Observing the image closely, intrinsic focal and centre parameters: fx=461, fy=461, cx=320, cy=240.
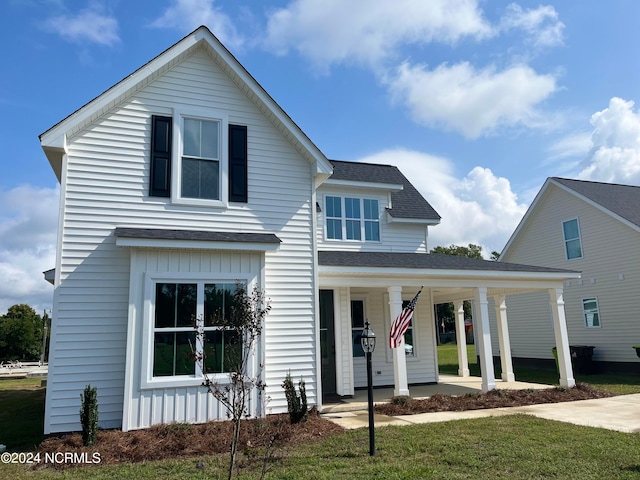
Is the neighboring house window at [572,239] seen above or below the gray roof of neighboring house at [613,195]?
below

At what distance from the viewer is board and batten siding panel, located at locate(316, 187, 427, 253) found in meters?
14.1

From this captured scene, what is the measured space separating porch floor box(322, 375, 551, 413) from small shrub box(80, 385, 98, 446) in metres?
4.65

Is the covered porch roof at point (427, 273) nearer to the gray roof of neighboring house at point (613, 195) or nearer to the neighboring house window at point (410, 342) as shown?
the neighboring house window at point (410, 342)

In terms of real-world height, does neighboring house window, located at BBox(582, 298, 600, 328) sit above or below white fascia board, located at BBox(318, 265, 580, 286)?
below

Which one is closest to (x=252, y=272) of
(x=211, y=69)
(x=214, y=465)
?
(x=214, y=465)

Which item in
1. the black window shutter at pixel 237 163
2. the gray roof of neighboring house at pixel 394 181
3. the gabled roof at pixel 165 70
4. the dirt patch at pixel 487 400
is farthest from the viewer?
the gray roof of neighboring house at pixel 394 181

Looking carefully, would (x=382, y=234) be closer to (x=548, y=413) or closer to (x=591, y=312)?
(x=548, y=413)

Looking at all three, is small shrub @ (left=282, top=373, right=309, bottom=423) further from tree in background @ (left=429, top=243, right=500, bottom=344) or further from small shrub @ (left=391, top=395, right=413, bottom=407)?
tree in background @ (left=429, top=243, right=500, bottom=344)

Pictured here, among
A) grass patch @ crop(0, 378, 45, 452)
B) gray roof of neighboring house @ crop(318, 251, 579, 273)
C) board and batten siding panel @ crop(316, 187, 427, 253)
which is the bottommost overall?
grass patch @ crop(0, 378, 45, 452)

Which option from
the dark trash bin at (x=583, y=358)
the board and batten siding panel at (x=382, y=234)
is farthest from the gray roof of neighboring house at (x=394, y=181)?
the dark trash bin at (x=583, y=358)

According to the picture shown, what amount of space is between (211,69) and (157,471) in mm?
7804

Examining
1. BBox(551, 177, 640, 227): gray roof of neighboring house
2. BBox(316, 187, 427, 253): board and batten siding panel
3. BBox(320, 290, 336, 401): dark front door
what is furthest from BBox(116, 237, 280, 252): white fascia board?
A: BBox(551, 177, 640, 227): gray roof of neighboring house

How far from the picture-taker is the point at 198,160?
967 centimetres

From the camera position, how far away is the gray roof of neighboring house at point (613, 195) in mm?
17672
